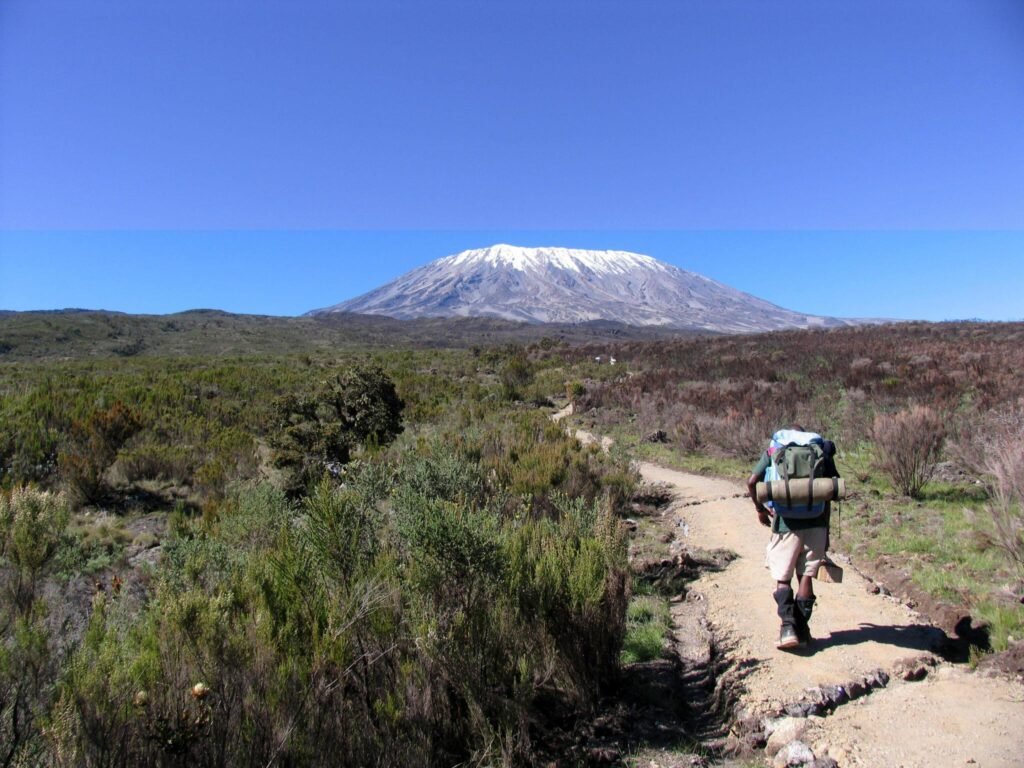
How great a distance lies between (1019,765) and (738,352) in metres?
26.2

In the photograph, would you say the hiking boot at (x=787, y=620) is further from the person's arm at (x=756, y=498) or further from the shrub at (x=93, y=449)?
the shrub at (x=93, y=449)

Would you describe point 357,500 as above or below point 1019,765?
above

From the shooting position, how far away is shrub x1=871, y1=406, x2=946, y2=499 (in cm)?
647

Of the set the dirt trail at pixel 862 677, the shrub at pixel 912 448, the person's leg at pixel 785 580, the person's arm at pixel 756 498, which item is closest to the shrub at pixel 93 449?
the dirt trail at pixel 862 677

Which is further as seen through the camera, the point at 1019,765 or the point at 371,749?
the point at 1019,765

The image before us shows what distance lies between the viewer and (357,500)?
12.5 ft

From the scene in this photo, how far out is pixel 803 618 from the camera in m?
3.49

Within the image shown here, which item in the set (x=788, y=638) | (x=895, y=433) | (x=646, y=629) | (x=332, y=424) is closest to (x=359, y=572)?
(x=646, y=629)

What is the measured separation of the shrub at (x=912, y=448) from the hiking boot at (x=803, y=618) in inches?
159

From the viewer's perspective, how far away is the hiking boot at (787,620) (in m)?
3.40

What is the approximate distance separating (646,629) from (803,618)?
3.32 feet

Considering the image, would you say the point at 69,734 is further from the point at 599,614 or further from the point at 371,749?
the point at 599,614

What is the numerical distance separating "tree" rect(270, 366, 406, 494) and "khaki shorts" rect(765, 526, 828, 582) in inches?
244

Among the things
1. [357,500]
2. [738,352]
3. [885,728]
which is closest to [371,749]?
[357,500]
